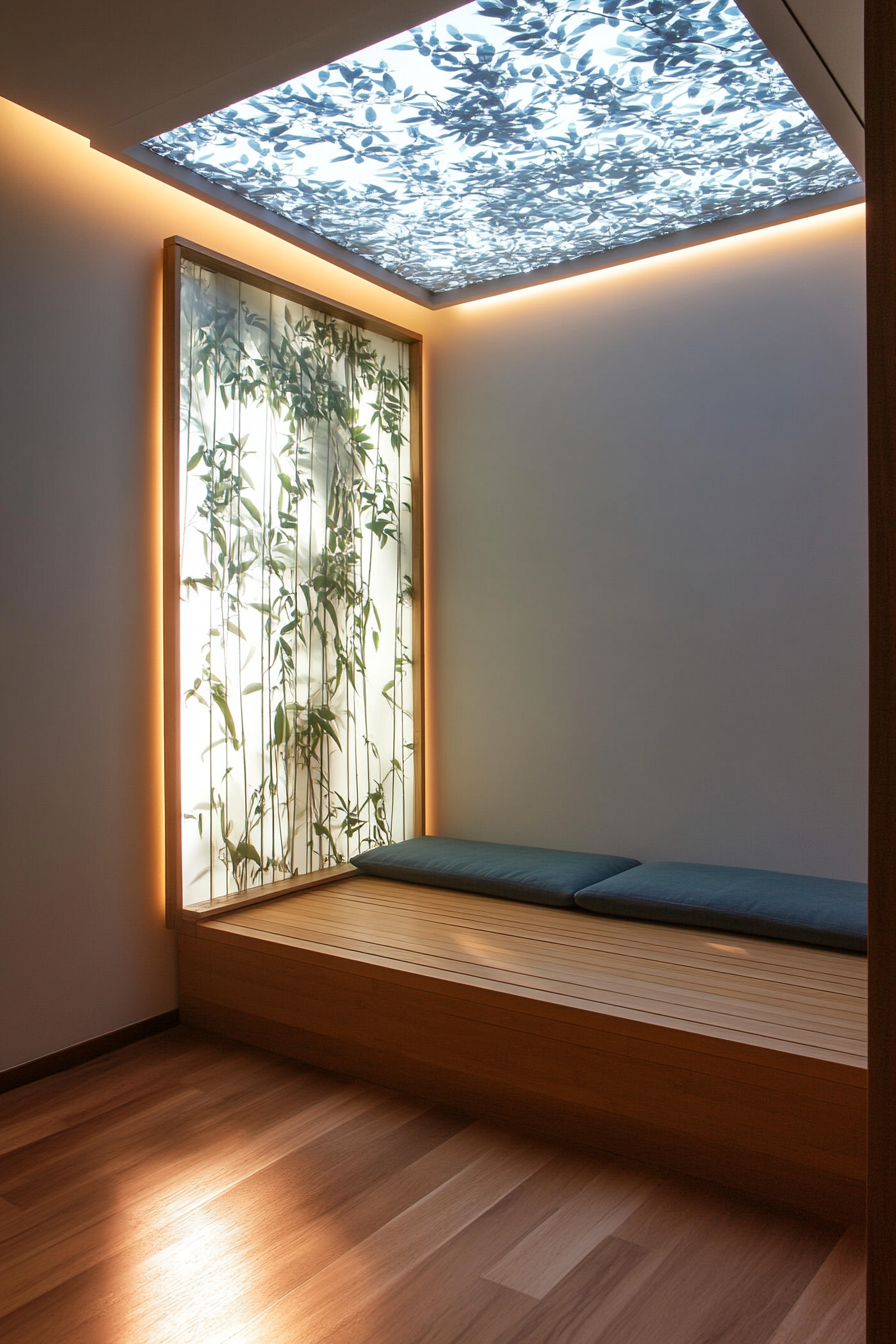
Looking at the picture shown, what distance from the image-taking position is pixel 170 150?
285 cm

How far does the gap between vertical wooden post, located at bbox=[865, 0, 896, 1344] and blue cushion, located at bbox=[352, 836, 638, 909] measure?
207 centimetres

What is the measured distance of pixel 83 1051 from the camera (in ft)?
9.31

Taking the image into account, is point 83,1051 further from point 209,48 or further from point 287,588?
point 209,48

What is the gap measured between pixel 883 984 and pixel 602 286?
3.07 m

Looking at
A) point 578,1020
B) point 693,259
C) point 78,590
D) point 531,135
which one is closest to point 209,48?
point 531,135

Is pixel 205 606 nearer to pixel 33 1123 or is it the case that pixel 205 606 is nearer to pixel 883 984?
pixel 33 1123

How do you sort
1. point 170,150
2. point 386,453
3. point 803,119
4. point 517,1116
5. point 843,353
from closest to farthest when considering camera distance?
point 517,1116
point 803,119
point 170,150
point 843,353
point 386,453

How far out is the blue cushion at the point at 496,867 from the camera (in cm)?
317

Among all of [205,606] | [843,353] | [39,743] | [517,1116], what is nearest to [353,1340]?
[517,1116]

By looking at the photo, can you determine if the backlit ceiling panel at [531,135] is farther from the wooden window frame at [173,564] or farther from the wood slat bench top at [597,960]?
the wood slat bench top at [597,960]

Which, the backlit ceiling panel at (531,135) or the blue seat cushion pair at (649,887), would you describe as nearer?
the backlit ceiling panel at (531,135)

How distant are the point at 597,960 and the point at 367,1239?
36.4 inches

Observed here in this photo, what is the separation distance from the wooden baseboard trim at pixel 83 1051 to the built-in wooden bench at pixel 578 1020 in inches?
Result: 4.5

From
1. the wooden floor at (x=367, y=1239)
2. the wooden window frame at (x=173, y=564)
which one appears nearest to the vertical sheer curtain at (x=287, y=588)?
the wooden window frame at (x=173, y=564)
